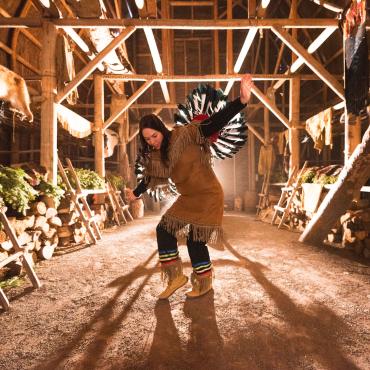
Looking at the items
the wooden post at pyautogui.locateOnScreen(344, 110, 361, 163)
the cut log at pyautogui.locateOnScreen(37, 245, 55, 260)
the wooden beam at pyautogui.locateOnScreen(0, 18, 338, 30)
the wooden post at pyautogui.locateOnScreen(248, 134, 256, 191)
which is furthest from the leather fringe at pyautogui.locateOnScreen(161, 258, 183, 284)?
the wooden post at pyautogui.locateOnScreen(248, 134, 256, 191)

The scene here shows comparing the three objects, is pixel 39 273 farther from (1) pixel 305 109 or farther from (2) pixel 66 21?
(1) pixel 305 109

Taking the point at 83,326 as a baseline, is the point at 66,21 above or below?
above

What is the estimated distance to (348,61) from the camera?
4.66 metres

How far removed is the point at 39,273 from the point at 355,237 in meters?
4.80

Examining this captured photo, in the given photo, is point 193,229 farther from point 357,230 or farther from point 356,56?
point 356,56

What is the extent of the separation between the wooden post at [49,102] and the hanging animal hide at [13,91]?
0.76 m

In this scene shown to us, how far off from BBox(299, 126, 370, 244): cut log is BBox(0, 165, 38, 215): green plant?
14.8 feet

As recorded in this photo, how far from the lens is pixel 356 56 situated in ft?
14.6

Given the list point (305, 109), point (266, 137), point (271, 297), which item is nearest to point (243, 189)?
point (266, 137)

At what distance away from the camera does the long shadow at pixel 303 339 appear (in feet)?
5.95

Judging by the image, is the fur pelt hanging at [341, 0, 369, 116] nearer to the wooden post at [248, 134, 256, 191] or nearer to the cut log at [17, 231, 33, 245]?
the cut log at [17, 231, 33, 245]

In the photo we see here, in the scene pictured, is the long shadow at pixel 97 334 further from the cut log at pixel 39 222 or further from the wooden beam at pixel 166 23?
the wooden beam at pixel 166 23

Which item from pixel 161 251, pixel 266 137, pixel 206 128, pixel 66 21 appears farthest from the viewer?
pixel 266 137

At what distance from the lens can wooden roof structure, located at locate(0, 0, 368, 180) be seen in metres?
5.28
